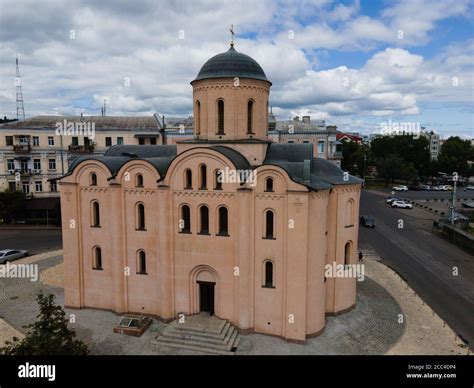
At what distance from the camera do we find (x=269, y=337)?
19.3m

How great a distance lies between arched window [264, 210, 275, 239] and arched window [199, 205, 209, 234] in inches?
130

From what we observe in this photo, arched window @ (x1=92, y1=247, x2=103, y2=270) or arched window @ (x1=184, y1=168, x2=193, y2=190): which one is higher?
arched window @ (x1=184, y1=168, x2=193, y2=190)

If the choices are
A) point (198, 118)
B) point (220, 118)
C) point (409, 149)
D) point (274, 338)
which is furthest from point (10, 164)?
point (409, 149)

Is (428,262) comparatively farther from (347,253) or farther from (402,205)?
(402,205)

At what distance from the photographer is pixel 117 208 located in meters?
21.2

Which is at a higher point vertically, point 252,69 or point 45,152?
point 252,69

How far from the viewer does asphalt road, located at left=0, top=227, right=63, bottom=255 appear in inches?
1416

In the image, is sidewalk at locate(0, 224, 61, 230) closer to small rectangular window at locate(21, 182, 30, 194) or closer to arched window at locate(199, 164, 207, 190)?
small rectangular window at locate(21, 182, 30, 194)

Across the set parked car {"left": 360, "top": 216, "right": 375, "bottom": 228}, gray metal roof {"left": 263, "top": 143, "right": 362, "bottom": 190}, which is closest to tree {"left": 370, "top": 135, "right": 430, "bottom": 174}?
parked car {"left": 360, "top": 216, "right": 375, "bottom": 228}

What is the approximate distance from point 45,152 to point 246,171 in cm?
3494

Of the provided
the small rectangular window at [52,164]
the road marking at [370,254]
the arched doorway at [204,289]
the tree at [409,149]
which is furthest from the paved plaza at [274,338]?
the tree at [409,149]

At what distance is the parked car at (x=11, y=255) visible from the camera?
31.2 metres
